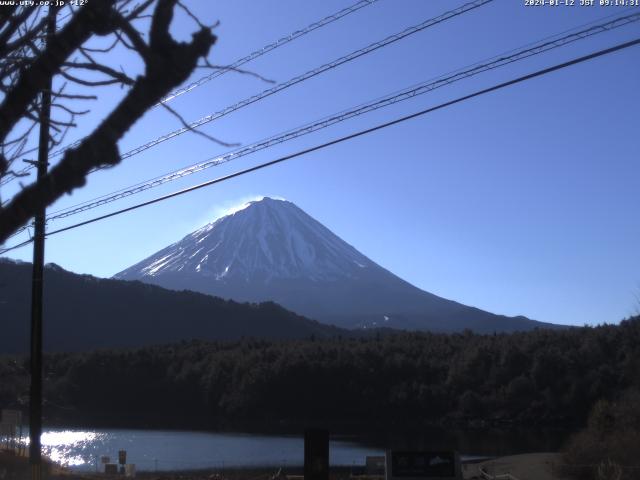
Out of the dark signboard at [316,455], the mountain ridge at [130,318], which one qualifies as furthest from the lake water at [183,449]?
the mountain ridge at [130,318]

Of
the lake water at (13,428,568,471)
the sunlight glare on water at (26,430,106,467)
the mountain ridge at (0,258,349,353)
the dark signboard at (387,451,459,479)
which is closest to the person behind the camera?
the dark signboard at (387,451,459,479)

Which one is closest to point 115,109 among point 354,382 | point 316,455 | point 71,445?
point 316,455

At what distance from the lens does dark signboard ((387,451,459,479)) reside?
17281 millimetres

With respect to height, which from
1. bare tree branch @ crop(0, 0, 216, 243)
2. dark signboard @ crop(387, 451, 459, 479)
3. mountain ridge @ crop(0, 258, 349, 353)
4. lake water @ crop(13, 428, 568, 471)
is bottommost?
lake water @ crop(13, 428, 568, 471)

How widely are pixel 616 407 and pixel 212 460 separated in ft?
60.5

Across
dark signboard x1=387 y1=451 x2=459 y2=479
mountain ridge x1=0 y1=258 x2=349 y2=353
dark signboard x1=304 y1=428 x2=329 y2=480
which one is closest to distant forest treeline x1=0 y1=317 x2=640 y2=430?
mountain ridge x1=0 y1=258 x2=349 y2=353

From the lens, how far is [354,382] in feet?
224

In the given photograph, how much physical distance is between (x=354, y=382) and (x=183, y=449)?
23.0m

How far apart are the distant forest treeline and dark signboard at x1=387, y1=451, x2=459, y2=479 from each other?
4127cm

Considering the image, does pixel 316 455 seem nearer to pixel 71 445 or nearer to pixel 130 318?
pixel 71 445

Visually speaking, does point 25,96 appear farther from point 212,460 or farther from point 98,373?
point 98,373

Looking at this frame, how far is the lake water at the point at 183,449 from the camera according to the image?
41500 millimetres

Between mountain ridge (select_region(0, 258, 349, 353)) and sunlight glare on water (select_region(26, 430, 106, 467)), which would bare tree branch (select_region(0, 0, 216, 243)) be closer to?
sunlight glare on water (select_region(26, 430, 106, 467))

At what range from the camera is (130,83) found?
12.5ft
